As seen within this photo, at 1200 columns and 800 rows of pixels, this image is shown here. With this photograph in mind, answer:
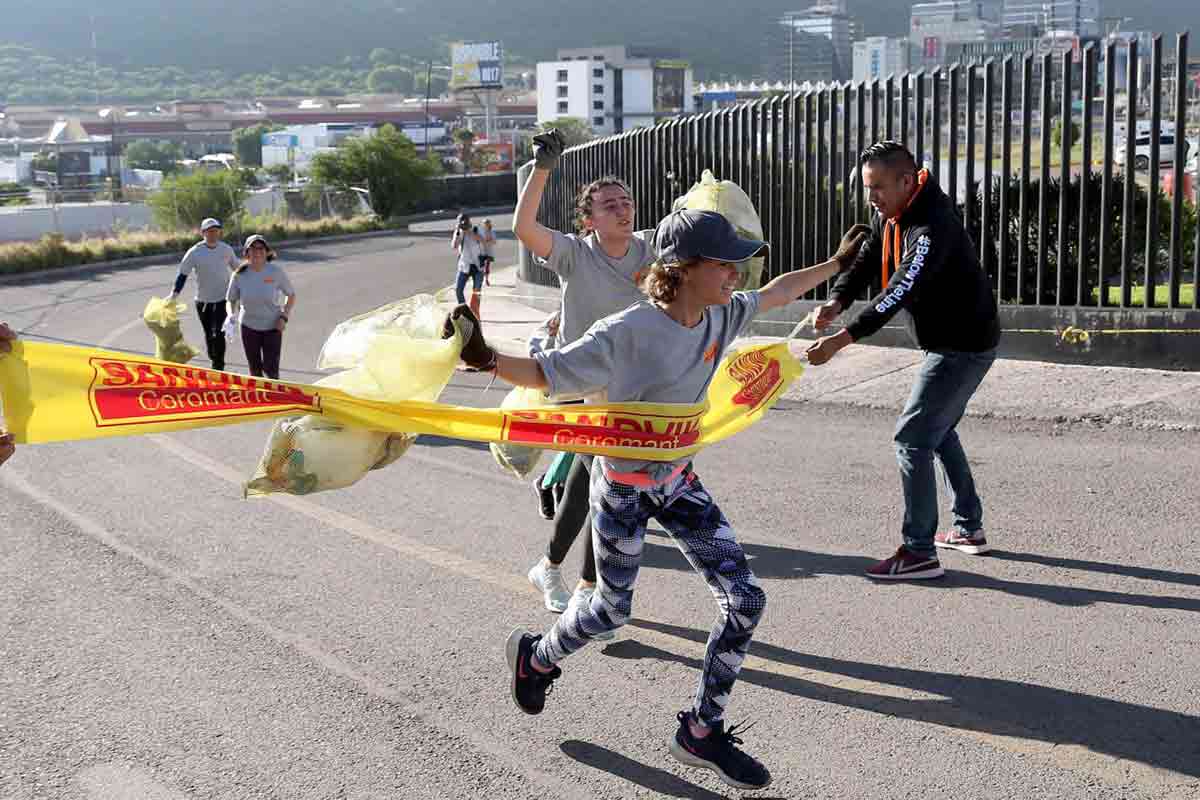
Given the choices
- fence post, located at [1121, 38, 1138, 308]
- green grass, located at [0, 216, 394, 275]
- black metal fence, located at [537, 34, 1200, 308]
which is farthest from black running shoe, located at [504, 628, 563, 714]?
green grass, located at [0, 216, 394, 275]

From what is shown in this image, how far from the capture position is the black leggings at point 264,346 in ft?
43.9

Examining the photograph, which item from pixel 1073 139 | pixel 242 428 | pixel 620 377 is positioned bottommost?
pixel 242 428

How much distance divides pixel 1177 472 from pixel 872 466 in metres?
1.95

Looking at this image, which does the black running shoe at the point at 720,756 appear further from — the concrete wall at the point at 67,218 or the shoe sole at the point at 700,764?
the concrete wall at the point at 67,218

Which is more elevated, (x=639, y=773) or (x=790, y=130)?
(x=790, y=130)

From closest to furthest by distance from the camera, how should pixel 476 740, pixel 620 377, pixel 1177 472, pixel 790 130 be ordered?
pixel 620 377 → pixel 476 740 → pixel 1177 472 → pixel 790 130

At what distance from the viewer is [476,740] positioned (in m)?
5.04

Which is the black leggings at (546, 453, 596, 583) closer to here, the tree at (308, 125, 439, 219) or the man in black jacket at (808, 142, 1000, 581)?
the man in black jacket at (808, 142, 1000, 581)

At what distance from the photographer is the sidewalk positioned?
10781mm

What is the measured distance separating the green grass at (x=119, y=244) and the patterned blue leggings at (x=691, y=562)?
35692mm

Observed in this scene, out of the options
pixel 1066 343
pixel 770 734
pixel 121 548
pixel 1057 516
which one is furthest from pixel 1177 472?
pixel 121 548

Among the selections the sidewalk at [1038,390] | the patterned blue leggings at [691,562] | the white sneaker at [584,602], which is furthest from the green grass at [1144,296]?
the patterned blue leggings at [691,562]

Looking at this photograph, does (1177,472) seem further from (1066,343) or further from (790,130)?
(790,130)

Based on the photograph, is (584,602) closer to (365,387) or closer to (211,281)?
(365,387)
